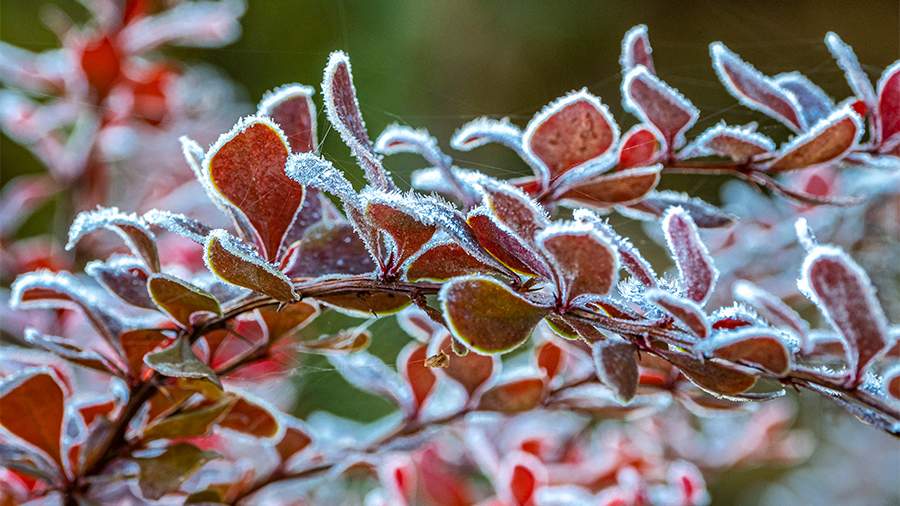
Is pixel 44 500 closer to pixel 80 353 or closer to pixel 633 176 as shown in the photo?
pixel 80 353

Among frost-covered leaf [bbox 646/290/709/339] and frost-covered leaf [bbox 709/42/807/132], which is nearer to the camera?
frost-covered leaf [bbox 646/290/709/339]

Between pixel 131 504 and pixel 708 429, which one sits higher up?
pixel 131 504

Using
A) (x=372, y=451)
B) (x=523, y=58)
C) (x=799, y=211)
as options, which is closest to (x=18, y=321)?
(x=372, y=451)

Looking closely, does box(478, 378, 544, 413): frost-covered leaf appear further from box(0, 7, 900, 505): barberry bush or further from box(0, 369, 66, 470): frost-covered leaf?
box(0, 369, 66, 470): frost-covered leaf

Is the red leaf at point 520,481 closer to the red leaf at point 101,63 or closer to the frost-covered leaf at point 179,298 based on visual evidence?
the frost-covered leaf at point 179,298

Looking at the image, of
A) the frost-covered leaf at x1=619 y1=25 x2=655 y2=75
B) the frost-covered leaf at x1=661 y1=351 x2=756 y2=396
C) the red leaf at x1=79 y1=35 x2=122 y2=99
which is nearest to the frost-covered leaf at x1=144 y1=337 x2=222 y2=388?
the frost-covered leaf at x1=661 y1=351 x2=756 y2=396

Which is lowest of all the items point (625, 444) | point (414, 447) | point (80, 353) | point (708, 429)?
point (708, 429)
